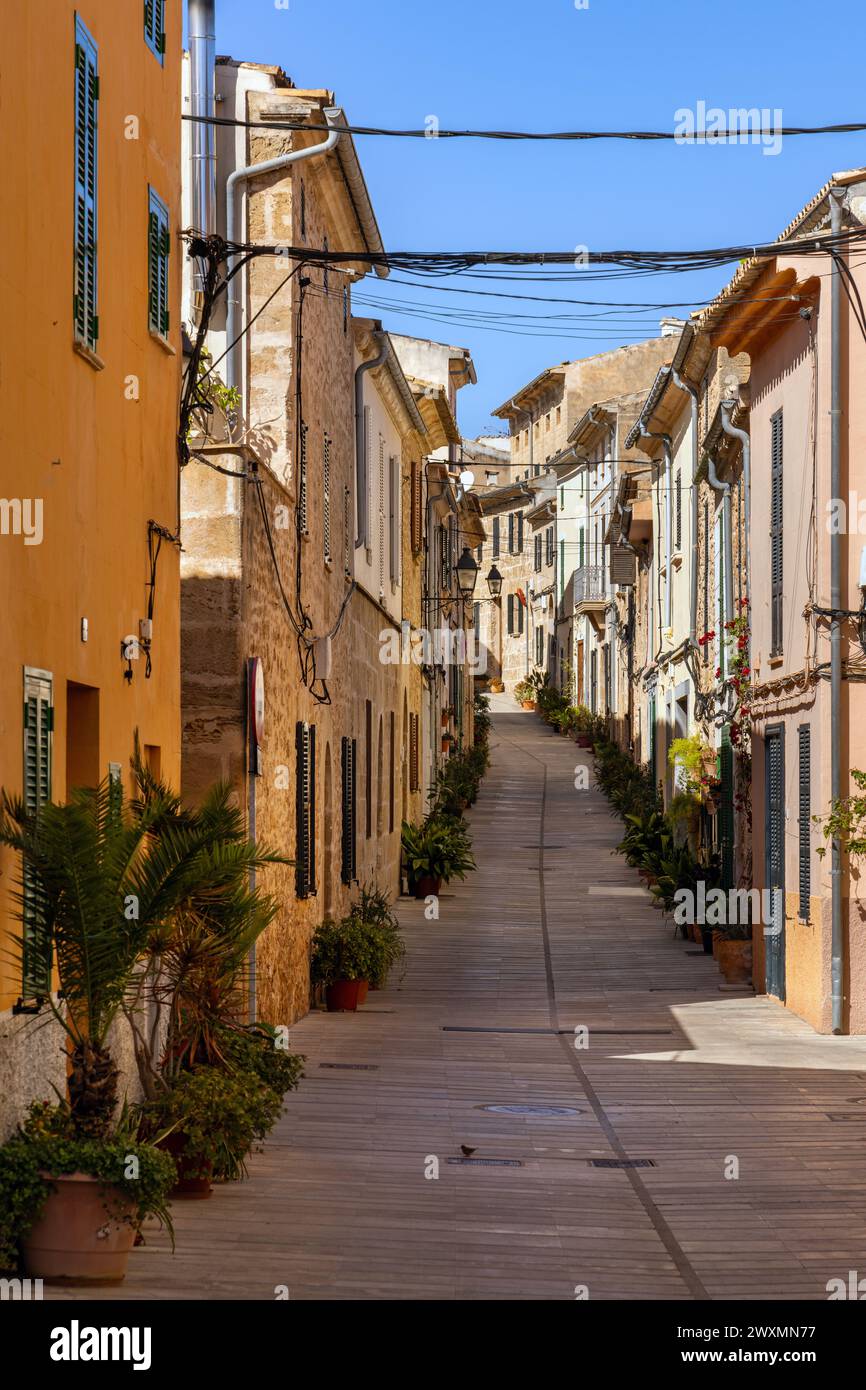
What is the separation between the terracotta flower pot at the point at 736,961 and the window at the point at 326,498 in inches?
241

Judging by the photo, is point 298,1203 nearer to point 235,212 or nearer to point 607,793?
point 235,212

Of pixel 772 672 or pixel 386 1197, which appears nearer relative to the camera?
pixel 386 1197

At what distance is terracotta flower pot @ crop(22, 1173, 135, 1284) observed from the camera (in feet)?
23.6

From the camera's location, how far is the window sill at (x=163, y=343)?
11089 mm

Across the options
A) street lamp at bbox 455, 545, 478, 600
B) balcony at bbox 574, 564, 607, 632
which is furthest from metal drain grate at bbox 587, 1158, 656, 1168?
balcony at bbox 574, 564, 607, 632

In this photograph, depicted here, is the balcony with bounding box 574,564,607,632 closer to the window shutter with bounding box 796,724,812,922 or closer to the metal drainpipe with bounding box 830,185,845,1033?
the window shutter with bounding box 796,724,812,922

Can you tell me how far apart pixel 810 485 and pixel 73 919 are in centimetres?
1068

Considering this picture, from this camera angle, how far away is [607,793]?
126 ft

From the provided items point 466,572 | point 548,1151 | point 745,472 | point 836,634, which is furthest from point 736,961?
point 466,572

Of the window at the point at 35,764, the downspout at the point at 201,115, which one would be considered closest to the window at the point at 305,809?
the downspout at the point at 201,115

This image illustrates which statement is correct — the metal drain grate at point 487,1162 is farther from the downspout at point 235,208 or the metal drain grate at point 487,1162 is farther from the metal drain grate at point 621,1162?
the downspout at point 235,208

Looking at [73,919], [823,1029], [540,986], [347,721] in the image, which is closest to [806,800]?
[823,1029]

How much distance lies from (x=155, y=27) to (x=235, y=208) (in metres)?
4.76

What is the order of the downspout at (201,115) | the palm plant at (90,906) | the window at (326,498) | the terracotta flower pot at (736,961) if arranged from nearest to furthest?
1. the palm plant at (90,906)
2. the downspout at (201,115)
3. the window at (326,498)
4. the terracotta flower pot at (736,961)
